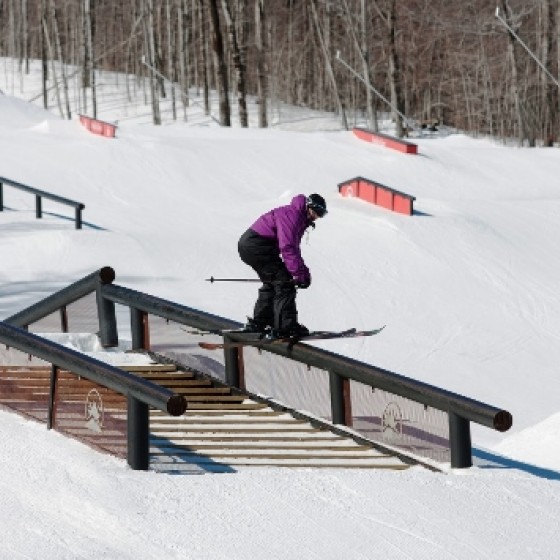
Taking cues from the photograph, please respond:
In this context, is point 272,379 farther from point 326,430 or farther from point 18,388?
point 18,388

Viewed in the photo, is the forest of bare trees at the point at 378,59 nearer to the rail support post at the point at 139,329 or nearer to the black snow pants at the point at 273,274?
the rail support post at the point at 139,329

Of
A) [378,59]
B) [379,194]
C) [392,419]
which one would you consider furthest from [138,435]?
[378,59]

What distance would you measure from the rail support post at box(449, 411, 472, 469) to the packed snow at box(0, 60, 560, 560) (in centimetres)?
9

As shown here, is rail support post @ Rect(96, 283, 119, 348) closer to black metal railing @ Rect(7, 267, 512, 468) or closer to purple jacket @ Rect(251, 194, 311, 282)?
black metal railing @ Rect(7, 267, 512, 468)

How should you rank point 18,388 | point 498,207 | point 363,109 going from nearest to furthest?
point 18,388
point 498,207
point 363,109

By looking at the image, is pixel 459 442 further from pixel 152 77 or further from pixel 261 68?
pixel 261 68

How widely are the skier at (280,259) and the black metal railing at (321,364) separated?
0.73ft

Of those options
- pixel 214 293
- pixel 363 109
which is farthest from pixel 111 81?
pixel 214 293

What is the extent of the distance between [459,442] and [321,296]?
39.4 feet

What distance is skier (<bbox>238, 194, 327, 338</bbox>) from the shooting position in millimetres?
9531

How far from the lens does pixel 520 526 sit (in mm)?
6887

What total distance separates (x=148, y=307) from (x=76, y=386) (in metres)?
2.56

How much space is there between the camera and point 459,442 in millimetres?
8055

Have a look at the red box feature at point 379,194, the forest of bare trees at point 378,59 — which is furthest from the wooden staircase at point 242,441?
the forest of bare trees at point 378,59
